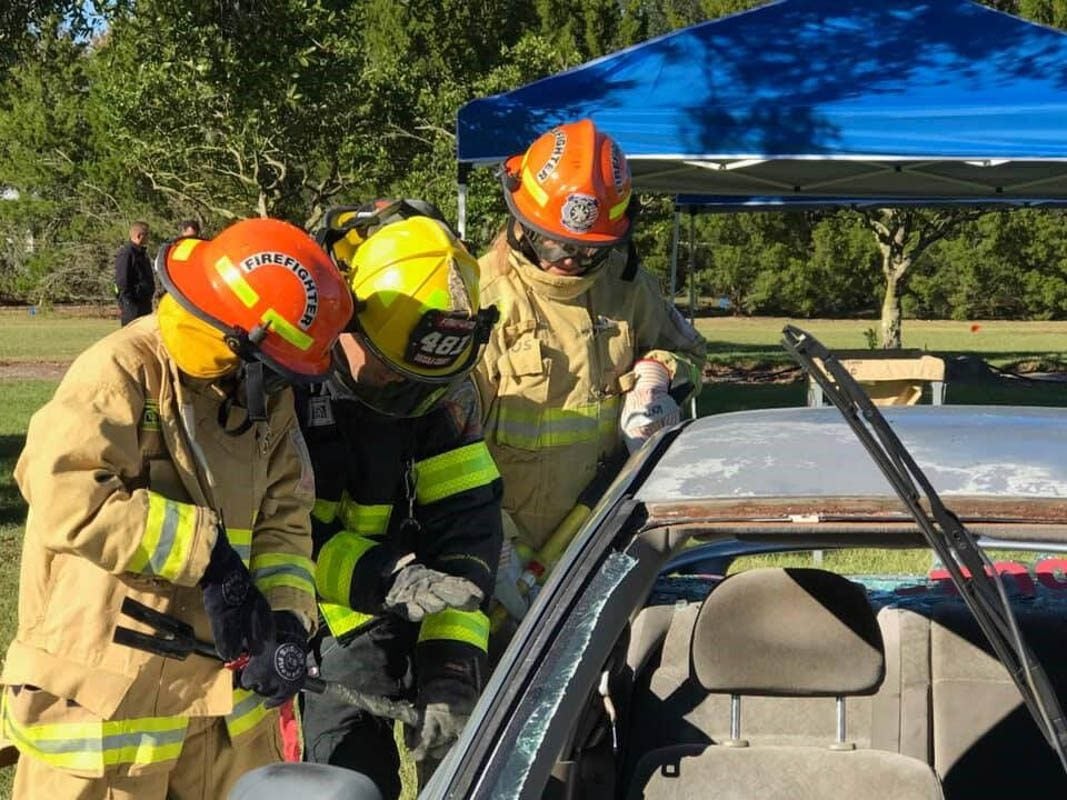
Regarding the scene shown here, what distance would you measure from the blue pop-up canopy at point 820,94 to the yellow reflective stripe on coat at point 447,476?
4.34m

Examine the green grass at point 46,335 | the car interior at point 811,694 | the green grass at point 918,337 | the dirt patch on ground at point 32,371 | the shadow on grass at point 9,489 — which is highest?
the car interior at point 811,694

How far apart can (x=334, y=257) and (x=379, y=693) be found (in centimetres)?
94

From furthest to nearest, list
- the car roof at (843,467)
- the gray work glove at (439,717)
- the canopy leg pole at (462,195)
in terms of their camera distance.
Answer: the canopy leg pole at (462,195)
the gray work glove at (439,717)
the car roof at (843,467)

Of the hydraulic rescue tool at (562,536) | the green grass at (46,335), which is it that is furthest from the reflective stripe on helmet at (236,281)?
the green grass at (46,335)

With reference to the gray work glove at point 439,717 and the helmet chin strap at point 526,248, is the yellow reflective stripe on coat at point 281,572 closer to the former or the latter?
the gray work glove at point 439,717

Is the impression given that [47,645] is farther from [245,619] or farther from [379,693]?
[379,693]

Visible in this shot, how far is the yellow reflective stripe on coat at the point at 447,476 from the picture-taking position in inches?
111

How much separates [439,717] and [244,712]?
1.22 ft

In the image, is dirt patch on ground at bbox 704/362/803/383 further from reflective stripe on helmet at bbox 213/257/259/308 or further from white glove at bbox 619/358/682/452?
reflective stripe on helmet at bbox 213/257/259/308

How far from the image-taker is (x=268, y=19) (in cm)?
980

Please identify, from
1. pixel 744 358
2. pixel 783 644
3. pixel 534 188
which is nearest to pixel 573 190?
pixel 534 188

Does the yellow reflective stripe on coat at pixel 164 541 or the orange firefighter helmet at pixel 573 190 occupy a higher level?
the orange firefighter helmet at pixel 573 190

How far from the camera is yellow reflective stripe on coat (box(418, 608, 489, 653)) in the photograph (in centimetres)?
274

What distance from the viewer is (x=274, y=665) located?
236 cm
